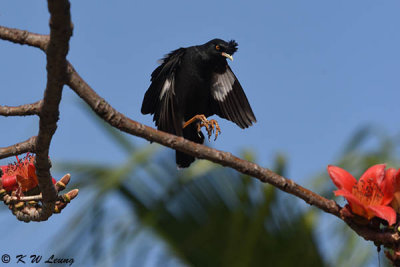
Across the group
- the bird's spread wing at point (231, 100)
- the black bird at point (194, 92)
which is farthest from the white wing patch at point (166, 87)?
the bird's spread wing at point (231, 100)

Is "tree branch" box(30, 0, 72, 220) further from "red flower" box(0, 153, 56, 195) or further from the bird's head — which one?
the bird's head

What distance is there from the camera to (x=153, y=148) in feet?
18.2

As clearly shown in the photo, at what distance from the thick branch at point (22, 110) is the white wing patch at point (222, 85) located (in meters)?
1.97

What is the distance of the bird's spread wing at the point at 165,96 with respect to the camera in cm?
411

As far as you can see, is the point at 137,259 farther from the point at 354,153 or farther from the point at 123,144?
the point at 354,153

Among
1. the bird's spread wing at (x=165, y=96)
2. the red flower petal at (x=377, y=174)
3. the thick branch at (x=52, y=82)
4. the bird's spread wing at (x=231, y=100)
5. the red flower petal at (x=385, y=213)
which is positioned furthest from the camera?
the bird's spread wing at (x=165, y=96)

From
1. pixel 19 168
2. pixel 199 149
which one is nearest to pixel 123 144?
pixel 19 168

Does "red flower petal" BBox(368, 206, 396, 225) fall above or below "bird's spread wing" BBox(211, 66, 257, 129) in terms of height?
below

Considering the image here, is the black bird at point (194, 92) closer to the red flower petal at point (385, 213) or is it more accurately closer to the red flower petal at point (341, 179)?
the red flower petal at point (341, 179)

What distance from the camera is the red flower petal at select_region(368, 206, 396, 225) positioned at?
2.54m

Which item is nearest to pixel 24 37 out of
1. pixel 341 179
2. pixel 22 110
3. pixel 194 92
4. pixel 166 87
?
pixel 22 110

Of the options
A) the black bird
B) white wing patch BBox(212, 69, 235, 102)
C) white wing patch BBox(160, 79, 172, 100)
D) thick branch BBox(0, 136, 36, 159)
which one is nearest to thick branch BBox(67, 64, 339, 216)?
thick branch BBox(0, 136, 36, 159)

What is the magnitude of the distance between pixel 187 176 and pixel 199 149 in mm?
3308

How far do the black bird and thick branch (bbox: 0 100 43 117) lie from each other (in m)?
1.59
